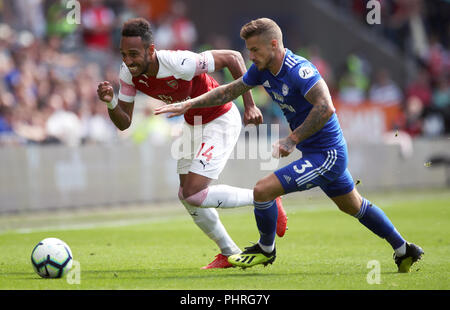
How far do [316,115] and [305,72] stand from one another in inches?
17.3

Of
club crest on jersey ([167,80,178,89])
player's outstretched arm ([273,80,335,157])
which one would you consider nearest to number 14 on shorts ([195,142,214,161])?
club crest on jersey ([167,80,178,89])

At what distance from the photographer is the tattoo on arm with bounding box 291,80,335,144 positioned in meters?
7.04

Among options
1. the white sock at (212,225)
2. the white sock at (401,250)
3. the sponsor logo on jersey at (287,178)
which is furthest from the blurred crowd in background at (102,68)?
the white sock at (401,250)

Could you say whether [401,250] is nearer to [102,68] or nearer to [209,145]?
[209,145]

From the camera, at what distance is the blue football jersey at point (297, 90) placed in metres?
7.22

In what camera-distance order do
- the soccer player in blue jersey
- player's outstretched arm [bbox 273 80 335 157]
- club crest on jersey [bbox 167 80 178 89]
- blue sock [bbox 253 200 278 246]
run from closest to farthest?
player's outstretched arm [bbox 273 80 335 157], the soccer player in blue jersey, blue sock [bbox 253 200 278 246], club crest on jersey [bbox 167 80 178 89]

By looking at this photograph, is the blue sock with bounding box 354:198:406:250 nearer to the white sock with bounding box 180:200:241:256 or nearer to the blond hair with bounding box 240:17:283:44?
the white sock with bounding box 180:200:241:256

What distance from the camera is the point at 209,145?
821 centimetres

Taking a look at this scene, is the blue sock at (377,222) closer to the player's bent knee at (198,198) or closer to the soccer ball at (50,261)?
the player's bent knee at (198,198)

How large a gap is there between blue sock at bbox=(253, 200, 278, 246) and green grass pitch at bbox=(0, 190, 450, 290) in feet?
1.13

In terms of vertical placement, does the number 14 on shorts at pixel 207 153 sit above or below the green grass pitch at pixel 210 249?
above

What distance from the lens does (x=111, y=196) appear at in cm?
1572

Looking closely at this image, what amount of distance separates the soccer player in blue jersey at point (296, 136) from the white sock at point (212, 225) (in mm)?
609

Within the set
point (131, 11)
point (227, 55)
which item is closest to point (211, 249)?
point (227, 55)
